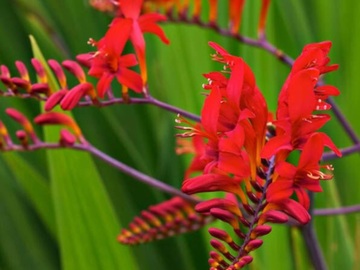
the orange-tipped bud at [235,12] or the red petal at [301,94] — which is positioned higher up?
the orange-tipped bud at [235,12]

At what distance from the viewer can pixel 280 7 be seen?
1.13m

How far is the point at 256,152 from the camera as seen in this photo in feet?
1.57

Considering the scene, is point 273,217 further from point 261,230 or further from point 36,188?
point 36,188

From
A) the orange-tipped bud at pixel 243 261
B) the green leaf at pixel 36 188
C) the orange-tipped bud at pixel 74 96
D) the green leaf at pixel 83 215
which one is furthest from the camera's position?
the green leaf at pixel 36 188

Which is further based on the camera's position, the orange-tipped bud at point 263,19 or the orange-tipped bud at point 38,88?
the orange-tipped bud at point 263,19

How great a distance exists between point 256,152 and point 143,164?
0.54 meters

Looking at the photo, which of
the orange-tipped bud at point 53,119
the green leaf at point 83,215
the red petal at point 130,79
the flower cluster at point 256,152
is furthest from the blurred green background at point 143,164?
the flower cluster at point 256,152

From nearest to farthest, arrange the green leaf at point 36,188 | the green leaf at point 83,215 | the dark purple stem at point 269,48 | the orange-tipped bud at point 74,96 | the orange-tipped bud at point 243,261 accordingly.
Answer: the orange-tipped bud at point 243,261 < the orange-tipped bud at point 74,96 < the dark purple stem at point 269,48 < the green leaf at point 83,215 < the green leaf at point 36,188

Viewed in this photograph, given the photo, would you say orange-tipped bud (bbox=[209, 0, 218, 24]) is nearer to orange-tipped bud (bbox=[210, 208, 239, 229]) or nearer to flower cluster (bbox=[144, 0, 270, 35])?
flower cluster (bbox=[144, 0, 270, 35])

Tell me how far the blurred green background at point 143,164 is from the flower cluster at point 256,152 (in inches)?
14.8

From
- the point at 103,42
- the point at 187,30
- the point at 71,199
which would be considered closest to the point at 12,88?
the point at 103,42

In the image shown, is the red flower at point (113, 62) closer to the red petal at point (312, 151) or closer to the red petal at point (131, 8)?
the red petal at point (131, 8)

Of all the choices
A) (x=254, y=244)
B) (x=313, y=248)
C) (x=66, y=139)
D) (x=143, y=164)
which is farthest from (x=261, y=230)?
(x=143, y=164)

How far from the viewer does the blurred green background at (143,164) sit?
2.79ft
